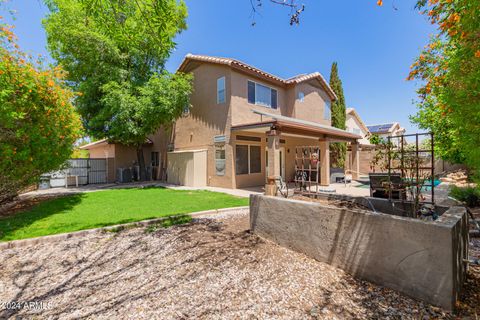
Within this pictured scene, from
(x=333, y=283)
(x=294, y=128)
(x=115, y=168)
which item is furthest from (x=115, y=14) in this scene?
(x=115, y=168)

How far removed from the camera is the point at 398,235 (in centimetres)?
280

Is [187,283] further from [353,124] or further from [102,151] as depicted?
[353,124]

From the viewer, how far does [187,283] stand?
3.13m

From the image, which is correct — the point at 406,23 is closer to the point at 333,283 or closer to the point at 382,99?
the point at 333,283

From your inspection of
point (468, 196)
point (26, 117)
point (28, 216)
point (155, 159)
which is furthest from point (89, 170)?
point (468, 196)

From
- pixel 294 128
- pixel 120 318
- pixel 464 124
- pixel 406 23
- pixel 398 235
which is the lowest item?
pixel 120 318

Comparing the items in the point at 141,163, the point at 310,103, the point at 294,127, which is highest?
the point at 310,103

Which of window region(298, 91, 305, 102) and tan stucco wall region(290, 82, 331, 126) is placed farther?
window region(298, 91, 305, 102)

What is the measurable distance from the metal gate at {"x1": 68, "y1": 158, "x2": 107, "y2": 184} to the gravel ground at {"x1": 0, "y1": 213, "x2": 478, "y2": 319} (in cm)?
1373

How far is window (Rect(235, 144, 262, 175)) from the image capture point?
13031 millimetres

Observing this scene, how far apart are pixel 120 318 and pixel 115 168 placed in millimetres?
17838

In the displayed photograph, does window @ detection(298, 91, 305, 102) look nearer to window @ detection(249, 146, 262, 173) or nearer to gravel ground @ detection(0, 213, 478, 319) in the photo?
window @ detection(249, 146, 262, 173)

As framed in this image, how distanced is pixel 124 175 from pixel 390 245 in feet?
61.0

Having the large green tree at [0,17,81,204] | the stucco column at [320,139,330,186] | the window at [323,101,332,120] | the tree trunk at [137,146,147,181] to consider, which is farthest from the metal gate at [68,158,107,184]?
the window at [323,101,332,120]
